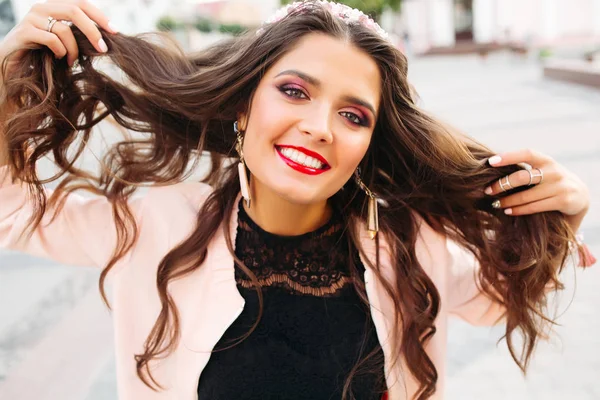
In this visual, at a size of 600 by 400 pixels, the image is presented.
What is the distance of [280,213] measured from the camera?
164 cm

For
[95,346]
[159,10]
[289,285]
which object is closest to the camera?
[289,285]

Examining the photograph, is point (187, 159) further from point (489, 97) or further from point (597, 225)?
point (489, 97)

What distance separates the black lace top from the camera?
4.91ft

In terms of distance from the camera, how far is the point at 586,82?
10805 millimetres

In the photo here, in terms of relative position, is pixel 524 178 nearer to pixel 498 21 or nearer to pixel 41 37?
pixel 41 37

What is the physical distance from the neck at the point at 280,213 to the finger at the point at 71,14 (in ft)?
2.04

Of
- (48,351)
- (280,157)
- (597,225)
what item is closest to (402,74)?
(280,157)

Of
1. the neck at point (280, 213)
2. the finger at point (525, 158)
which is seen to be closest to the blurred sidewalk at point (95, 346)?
the finger at point (525, 158)

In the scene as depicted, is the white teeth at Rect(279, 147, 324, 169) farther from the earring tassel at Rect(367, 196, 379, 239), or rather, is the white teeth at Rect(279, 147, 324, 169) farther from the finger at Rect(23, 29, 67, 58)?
the finger at Rect(23, 29, 67, 58)

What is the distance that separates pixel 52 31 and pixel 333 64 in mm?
775

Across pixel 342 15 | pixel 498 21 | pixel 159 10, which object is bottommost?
pixel 498 21

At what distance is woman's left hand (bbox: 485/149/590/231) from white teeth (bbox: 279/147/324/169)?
55 cm

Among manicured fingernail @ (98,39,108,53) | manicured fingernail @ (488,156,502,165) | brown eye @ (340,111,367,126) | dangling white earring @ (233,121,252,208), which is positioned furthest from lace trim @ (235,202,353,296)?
manicured fingernail @ (98,39,108,53)

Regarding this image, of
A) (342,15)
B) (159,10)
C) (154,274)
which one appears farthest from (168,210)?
(159,10)
